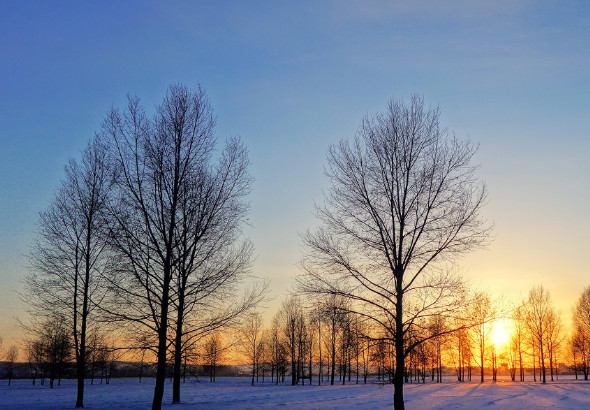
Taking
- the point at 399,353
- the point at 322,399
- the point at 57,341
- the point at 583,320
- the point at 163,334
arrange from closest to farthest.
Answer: the point at 399,353 < the point at 163,334 < the point at 322,399 < the point at 57,341 < the point at 583,320

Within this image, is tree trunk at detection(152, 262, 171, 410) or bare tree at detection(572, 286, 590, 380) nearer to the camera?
tree trunk at detection(152, 262, 171, 410)

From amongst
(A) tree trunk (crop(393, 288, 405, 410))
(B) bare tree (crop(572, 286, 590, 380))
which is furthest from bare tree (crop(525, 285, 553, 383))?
(A) tree trunk (crop(393, 288, 405, 410))

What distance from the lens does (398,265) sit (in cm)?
1383

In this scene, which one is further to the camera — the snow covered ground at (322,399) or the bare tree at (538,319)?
the bare tree at (538,319)

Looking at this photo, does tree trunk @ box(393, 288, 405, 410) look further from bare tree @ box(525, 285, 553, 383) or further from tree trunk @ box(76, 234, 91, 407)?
bare tree @ box(525, 285, 553, 383)

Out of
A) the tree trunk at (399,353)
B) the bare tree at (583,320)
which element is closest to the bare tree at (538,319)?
the bare tree at (583,320)

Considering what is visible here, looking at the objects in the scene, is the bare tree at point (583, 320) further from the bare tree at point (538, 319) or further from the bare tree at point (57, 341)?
the bare tree at point (57, 341)

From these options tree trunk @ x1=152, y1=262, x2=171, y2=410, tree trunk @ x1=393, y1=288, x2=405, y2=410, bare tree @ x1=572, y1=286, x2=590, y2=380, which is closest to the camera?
tree trunk @ x1=393, y1=288, x2=405, y2=410

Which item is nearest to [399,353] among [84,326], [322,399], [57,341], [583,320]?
[84,326]

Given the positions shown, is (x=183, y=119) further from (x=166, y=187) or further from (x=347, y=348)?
(x=347, y=348)

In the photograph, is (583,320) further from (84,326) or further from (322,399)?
(84,326)

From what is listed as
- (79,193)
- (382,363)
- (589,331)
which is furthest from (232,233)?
(589,331)

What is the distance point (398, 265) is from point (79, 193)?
55.5ft

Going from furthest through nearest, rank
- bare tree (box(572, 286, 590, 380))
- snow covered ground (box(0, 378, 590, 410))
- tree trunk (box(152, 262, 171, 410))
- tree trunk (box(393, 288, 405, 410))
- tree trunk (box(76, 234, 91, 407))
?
bare tree (box(572, 286, 590, 380)) → snow covered ground (box(0, 378, 590, 410)) → tree trunk (box(76, 234, 91, 407)) → tree trunk (box(152, 262, 171, 410)) → tree trunk (box(393, 288, 405, 410))
